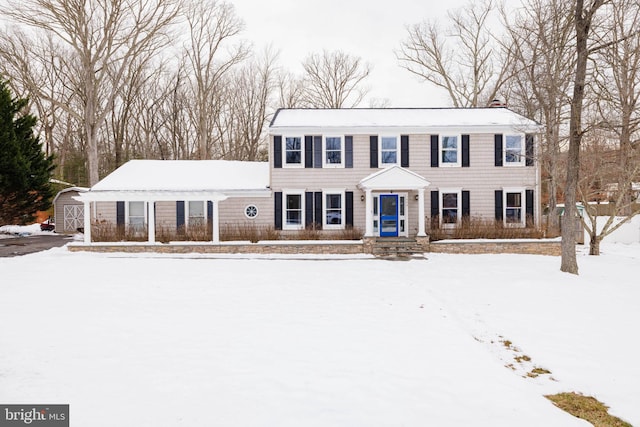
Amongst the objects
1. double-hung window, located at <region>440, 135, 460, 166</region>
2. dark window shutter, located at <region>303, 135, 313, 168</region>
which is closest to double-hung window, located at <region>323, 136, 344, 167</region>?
dark window shutter, located at <region>303, 135, 313, 168</region>

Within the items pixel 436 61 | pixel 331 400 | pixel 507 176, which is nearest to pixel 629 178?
pixel 507 176

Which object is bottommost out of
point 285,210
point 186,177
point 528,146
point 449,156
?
point 285,210

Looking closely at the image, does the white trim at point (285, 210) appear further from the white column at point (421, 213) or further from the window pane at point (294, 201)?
the white column at point (421, 213)

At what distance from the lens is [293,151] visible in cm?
1827

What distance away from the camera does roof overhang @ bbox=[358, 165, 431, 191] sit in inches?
650

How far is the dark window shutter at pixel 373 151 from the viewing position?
59.6 ft

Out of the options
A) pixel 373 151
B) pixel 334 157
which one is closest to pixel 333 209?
pixel 334 157

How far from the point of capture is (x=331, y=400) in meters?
4.56

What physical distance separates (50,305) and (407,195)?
542 inches

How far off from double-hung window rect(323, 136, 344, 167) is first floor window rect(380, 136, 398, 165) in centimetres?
188

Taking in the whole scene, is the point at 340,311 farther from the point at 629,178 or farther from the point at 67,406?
the point at 629,178

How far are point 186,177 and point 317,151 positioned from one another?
6.51m

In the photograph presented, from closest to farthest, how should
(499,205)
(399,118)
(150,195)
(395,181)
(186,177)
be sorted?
(395,181) → (150,195) → (499,205) → (399,118) → (186,177)

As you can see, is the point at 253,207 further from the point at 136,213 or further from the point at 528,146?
the point at 528,146
